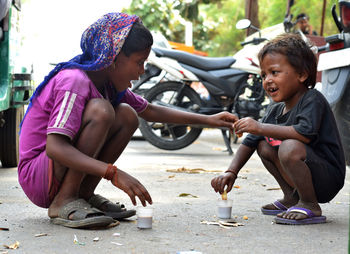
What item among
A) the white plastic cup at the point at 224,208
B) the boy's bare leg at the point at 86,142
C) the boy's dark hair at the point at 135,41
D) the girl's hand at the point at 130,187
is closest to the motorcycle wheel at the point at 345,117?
the white plastic cup at the point at 224,208

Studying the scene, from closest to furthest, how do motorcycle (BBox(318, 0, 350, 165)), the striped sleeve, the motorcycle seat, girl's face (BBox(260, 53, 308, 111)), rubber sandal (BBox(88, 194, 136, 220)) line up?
the striped sleeve
rubber sandal (BBox(88, 194, 136, 220))
girl's face (BBox(260, 53, 308, 111))
motorcycle (BBox(318, 0, 350, 165))
the motorcycle seat

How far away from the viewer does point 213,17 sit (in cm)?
2425

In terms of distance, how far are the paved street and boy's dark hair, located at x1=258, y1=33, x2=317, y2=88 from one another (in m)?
0.91

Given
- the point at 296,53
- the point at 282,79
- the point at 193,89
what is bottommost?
the point at 193,89

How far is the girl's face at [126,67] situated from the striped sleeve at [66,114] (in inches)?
11.6

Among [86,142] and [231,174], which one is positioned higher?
[86,142]

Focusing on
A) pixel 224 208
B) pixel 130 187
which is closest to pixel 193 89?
pixel 224 208

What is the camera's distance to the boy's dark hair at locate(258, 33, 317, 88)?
3582mm

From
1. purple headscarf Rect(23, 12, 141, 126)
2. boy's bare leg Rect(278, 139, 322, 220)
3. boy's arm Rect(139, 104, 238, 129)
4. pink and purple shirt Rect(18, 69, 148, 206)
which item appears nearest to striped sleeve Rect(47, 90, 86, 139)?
pink and purple shirt Rect(18, 69, 148, 206)

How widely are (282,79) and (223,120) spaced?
451 mm

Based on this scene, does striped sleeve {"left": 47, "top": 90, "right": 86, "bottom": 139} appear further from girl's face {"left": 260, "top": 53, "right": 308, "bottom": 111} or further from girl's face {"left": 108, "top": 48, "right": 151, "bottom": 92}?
girl's face {"left": 260, "top": 53, "right": 308, "bottom": 111}

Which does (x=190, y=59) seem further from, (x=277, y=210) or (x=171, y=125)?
(x=277, y=210)

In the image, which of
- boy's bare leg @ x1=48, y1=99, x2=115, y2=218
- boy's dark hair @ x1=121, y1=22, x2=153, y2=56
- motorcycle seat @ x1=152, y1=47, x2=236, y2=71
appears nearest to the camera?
boy's bare leg @ x1=48, y1=99, x2=115, y2=218

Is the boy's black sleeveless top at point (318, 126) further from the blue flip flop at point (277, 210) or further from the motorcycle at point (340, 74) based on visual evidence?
the motorcycle at point (340, 74)
